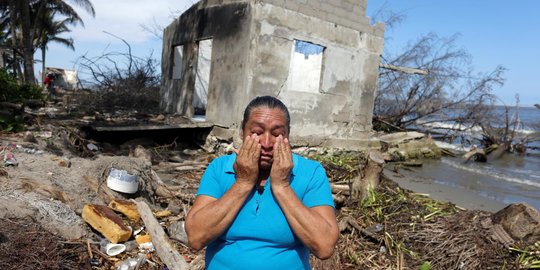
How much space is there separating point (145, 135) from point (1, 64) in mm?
9242

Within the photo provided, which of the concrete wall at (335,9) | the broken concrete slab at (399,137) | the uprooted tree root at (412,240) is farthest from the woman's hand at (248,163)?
the broken concrete slab at (399,137)

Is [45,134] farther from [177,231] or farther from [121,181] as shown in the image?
[177,231]

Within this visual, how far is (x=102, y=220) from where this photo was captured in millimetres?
4129

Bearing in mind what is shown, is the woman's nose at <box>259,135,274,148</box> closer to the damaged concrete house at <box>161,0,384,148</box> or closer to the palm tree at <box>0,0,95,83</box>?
the damaged concrete house at <box>161,0,384,148</box>

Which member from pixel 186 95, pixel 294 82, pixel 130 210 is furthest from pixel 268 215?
pixel 294 82

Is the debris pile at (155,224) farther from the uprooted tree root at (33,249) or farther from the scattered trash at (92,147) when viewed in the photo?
the scattered trash at (92,147)

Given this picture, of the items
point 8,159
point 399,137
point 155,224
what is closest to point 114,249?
point 155,224

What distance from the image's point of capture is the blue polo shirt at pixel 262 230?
1.80 m

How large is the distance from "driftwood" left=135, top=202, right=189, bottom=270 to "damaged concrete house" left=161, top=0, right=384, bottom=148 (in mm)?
4888

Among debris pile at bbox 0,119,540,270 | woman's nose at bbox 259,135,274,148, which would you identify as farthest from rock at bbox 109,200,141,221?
woman's nose at bbox 259,135,274,148

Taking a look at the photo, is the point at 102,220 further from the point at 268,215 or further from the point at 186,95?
the point at 186,95

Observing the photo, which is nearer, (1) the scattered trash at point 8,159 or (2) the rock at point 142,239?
(2) the rock at point 142,239

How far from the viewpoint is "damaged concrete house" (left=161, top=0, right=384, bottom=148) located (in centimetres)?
876

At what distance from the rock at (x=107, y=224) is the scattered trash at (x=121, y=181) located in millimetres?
799
